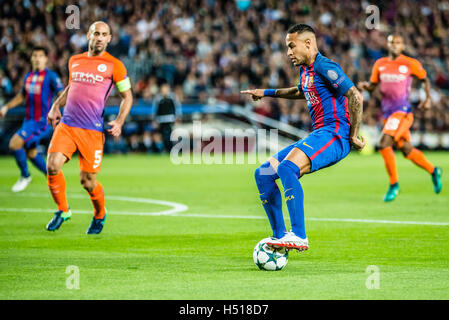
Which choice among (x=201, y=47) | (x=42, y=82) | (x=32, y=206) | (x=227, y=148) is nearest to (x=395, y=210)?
(x=32, y=206)

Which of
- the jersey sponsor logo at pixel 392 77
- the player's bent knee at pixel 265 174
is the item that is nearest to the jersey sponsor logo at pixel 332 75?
the player's bent knee at pixel 265 174

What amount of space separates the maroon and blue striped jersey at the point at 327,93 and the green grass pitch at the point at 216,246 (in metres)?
1.36

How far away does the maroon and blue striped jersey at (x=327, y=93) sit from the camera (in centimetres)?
760

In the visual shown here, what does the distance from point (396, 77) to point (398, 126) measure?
0.96 m

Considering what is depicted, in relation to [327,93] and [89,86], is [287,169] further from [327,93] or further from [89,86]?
[89,86]

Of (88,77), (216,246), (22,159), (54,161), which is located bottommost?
(216,246)

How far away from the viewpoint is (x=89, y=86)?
9867 mm

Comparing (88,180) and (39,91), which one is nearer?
(88,180)

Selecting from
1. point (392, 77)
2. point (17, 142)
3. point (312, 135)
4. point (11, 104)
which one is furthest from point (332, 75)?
point (17, 142)

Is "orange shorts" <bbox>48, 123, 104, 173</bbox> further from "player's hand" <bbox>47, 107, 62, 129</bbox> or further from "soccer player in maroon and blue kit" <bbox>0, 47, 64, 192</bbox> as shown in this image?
"soccer player in maroon and blue kit" <bbox>0, 47, 64, 192</bbox>

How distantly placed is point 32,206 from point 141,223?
304 centimetres

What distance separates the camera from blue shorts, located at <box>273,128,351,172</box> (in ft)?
24.8

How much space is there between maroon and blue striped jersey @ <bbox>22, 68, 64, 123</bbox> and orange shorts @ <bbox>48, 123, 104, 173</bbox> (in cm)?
470
